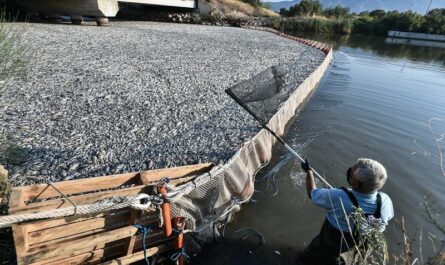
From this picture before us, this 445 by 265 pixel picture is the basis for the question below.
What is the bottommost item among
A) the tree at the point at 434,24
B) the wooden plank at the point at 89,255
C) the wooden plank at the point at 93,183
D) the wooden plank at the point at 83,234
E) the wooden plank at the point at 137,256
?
the tree at the point at 434,24

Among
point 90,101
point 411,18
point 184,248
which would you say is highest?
point 90,101

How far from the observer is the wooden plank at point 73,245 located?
129 inches

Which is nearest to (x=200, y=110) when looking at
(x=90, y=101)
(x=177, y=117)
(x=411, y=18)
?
(x=177, y=117)

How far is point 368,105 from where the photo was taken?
41.3ft

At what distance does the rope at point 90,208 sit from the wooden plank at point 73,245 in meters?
0.31

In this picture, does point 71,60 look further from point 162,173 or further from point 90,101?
point 162,173

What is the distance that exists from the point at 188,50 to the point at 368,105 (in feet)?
29.9

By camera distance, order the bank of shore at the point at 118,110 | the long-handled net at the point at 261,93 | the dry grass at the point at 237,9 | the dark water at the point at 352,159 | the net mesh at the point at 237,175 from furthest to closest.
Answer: the dry grass at the point at 237,9 < the long-handled net at the point at 261,93 < the bank of shore at the point at 118,110 < the dark water at the point at 352,159 < the net mesh at the point at 237,175

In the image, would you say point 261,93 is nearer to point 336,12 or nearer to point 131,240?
point 131,240

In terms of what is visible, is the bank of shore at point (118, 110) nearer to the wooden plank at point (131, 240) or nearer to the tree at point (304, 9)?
the wooden plank at point (131, 240)

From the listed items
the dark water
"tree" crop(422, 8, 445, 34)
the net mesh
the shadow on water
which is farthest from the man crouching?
"tree" crop(422, 8, 445, 34)

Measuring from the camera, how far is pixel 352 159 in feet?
26.5

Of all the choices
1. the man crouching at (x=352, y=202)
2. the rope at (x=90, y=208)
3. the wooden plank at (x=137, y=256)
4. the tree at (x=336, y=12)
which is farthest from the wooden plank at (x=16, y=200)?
the tree at (x=336, y=12)

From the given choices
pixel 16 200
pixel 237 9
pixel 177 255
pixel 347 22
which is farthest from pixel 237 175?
pixel 347 22
